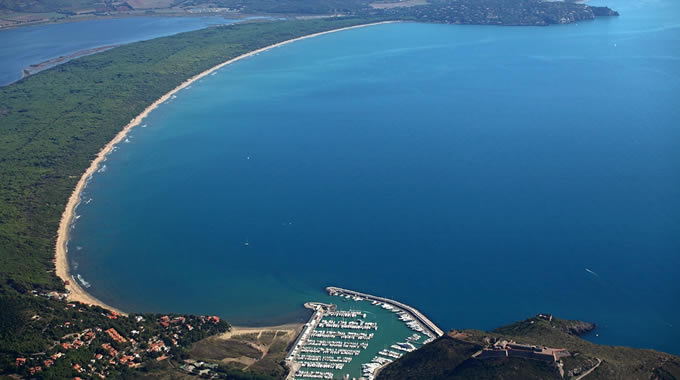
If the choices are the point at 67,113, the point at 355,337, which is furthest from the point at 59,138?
the point at 355,337

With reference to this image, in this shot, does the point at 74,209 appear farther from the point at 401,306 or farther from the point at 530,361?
the point at 530,361

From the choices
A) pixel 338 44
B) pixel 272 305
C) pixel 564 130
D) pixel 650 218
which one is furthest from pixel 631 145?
pixel 338 44

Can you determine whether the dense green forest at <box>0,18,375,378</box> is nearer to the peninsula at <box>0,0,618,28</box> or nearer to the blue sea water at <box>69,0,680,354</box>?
the blue sea water at <box>69,0,680,354</box>

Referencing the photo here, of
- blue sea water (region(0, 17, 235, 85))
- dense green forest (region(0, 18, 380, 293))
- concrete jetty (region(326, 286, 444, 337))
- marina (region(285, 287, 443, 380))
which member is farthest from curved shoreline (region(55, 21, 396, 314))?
blue sea water (region(0, 17, 235, 85))

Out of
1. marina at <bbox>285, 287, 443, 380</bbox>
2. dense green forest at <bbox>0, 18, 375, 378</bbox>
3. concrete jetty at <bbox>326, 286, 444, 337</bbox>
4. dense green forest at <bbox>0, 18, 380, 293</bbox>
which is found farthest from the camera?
dense green forest at <bbox>0, 18, 380, 293</bbox>

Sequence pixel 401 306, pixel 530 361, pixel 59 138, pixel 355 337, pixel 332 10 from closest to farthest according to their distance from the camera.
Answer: pixel 530 361, pixel 355 337, pixel 401 306, pixel 59 138, pixel 332 10

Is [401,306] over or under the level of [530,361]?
under
